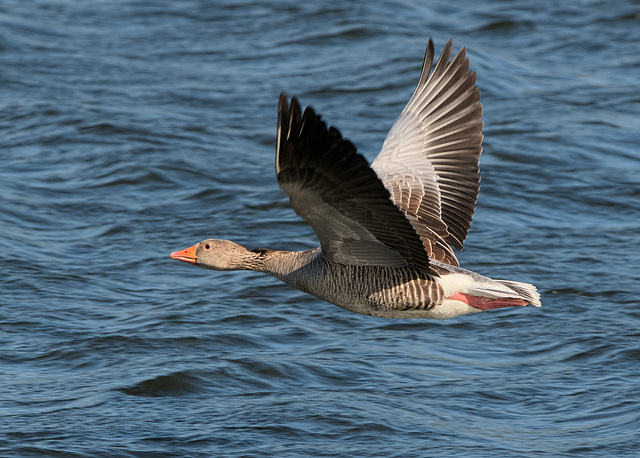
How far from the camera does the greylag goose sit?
5.41m

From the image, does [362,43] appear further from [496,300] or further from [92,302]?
[496,300]

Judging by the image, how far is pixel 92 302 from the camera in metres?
9.96

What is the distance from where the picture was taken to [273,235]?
11516 mm

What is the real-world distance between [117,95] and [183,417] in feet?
26.4

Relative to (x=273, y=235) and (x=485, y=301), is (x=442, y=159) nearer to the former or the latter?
(x=485, y=301)

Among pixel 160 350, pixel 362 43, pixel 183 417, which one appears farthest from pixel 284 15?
pixel 183 417

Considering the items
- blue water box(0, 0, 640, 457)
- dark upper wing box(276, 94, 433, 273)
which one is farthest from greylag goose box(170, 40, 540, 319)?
blue water box(0, 0, 640, 457)

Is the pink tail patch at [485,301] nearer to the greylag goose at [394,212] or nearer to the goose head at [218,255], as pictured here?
the greylag goose at [394,212]

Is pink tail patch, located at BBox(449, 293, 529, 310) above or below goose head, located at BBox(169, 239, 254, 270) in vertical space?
below

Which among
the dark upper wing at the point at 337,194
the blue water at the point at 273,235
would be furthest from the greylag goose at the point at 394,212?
the blue water at the point at 273,235

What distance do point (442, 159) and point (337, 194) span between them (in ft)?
7.68

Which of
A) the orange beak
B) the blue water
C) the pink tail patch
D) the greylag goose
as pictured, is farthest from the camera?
the blue water

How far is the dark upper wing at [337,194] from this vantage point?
527 cm

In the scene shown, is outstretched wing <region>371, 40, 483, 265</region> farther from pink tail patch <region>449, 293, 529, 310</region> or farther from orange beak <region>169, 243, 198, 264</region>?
orange beak <region>169, 243, 198, 264</region>
